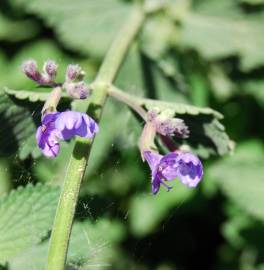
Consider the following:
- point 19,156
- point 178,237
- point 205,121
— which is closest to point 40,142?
point 19,156

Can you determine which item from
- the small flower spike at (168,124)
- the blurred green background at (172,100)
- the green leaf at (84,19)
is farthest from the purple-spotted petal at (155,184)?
the green leaf at (84,19)

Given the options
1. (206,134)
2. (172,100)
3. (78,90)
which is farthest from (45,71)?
(172,100)

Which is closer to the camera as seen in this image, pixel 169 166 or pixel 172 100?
pixel 169 166

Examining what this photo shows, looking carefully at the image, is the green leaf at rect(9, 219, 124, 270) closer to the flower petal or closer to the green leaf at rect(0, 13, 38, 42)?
the flower petal

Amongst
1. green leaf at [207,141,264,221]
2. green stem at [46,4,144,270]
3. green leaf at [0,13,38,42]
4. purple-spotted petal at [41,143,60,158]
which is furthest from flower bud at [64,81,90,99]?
green leaf at [0,13,38,42]

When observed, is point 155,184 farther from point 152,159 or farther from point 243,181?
point 243,181

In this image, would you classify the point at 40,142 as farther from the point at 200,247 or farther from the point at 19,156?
the point at 200,247

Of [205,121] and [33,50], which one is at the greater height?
[205,121]
